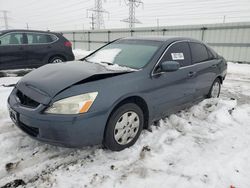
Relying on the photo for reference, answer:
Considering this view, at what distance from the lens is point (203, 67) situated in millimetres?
4344

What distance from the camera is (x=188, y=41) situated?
4160mm

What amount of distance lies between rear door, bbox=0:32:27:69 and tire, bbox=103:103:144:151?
5966 millimetres

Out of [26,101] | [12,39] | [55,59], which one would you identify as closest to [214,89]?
[26,101]

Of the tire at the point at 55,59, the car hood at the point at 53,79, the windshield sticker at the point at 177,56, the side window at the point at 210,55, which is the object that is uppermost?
the windshield sticker at the point at 177,56

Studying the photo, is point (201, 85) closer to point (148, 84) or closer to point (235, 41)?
point (148, 84)

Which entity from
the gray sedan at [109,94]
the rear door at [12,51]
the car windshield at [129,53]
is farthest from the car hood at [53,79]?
the rear door at [12,51]

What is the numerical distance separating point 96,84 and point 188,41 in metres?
2.40

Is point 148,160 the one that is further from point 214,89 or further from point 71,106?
point 214,89

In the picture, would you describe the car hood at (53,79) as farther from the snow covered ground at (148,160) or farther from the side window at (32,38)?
the side window at (32,38)

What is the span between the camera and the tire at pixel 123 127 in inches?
106

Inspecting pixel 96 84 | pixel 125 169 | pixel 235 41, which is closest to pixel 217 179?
pixel 125 169

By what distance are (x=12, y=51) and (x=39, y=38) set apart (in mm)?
1087

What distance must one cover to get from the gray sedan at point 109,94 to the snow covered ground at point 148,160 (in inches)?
11.3

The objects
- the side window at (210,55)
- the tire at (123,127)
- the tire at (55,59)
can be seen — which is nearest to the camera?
the tire at (123,127)
